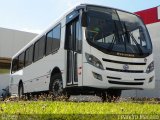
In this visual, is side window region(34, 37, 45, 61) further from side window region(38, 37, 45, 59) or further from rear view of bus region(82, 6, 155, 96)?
rear view of bus region(82, 6, 155, 96)

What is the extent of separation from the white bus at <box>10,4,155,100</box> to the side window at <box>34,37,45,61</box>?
1.96 m

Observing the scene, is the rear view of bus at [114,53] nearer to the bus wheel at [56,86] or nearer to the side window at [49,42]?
the bus wheel at [56,86]

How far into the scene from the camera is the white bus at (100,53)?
32.4 feet

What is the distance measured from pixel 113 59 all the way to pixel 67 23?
2.17 m

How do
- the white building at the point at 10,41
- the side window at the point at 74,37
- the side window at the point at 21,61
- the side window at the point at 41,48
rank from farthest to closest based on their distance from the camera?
the white building at the point at 10,41 < the side window at the point at 21,61 < the side window at the point at 41,48 < the side window at the point at 74,37

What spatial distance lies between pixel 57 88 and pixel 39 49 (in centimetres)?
346

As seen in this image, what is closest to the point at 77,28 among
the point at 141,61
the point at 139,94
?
the point at 141,61

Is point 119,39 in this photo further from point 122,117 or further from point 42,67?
point 122,117

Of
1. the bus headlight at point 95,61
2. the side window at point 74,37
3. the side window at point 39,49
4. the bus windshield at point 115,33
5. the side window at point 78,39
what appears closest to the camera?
the bus headlight at point 95,61

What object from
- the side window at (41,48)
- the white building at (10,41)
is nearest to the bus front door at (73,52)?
the side window at (41,48)

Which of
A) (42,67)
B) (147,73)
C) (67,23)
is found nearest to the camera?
(147,73)

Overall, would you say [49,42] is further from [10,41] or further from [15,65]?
[10,41]

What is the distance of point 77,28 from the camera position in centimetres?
1048

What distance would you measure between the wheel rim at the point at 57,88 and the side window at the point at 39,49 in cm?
237
